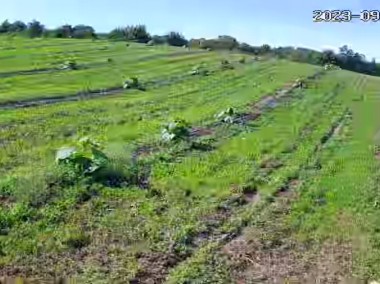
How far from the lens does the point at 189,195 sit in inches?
664

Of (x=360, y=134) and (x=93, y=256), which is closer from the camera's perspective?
(x=93, y=256)

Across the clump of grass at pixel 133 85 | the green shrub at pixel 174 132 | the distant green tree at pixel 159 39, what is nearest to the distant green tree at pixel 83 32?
the distant green tree at pixel 159 39

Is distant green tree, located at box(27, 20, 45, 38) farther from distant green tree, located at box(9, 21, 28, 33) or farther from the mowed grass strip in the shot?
the mowed grass strip

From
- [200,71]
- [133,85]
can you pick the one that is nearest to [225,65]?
[200,71]

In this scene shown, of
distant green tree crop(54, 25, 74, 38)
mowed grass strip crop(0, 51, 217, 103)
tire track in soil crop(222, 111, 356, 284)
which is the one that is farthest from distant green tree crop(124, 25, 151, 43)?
tire track in soil crop(222, 111, 356, 284)

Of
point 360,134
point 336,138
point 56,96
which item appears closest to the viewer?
point 336,138

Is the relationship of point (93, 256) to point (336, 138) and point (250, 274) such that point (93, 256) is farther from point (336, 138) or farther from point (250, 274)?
point (336, 138)

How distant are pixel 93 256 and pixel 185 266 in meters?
1.71

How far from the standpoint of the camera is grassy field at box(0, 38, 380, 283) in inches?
471

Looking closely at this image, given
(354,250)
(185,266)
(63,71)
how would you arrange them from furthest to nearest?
(63,71), (354,250), (185,266)

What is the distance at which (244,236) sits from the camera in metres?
13.8

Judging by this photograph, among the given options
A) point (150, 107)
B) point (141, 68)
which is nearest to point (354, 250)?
point (150, 107)

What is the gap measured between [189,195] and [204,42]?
10057 centimetres

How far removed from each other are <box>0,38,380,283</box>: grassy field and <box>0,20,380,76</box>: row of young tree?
74.6 m
